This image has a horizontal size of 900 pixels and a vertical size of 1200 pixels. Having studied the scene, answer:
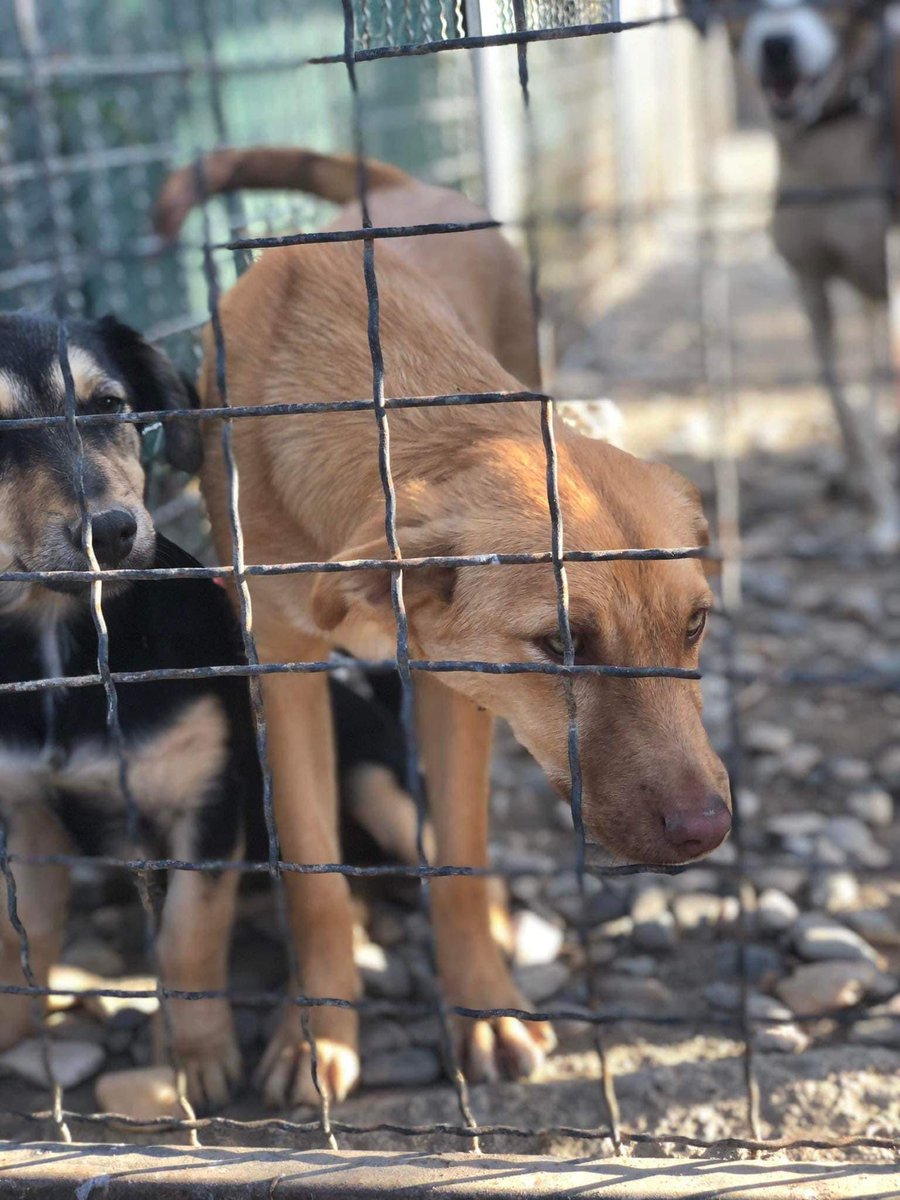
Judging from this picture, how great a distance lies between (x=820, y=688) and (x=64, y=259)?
121 inches

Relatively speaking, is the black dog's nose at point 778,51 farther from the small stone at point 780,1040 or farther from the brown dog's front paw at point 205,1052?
the brown dog's front paw at point 205,1052

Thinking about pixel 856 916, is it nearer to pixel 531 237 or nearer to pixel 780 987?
pixel 780 987

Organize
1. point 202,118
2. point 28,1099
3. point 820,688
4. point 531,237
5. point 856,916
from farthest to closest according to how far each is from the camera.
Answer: point 202,118 → point 820,688 → point 856,916 → point 28,1099 → point 531,237

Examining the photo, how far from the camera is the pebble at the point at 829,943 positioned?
9.34 feet

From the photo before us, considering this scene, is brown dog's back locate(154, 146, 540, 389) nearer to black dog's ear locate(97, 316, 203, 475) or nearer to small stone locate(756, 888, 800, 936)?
black dog's ear locate(97, 316, 203, 475)

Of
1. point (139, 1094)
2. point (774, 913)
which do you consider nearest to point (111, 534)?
point (139, 1094)

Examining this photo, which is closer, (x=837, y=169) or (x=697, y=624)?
(x=697, y=624)

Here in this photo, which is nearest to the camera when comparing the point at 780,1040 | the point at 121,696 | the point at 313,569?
the point at 313,569

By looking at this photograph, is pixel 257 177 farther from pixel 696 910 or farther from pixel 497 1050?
pixel 497 1050

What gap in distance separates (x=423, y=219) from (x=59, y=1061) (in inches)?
82.1

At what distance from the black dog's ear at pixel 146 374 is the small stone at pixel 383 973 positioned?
1208 mm

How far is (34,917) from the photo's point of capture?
2.81 m

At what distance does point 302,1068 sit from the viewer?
2.62 meters

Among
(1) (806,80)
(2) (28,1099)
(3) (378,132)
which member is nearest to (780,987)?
(2) (28,1099)
